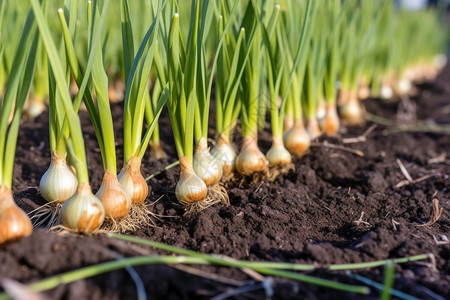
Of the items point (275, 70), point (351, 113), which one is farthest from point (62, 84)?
point (351, 113)

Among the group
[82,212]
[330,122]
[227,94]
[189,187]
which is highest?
[227,94]

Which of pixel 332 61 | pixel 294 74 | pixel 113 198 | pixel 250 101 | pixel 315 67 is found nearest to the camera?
pixel 113 198

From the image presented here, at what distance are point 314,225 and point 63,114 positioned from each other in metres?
0.98

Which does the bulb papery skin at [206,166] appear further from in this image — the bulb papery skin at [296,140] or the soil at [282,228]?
the bulb papery skin at [296,140]

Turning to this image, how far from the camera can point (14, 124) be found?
1.30m

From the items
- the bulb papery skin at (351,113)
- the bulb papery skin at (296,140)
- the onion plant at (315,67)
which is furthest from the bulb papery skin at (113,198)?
the bulb papery skin at (351,113)

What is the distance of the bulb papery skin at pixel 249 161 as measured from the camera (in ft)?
6.47

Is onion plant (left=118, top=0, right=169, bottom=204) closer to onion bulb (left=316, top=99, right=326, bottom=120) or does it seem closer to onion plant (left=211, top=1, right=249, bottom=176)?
onion plant (left=211, top=1, right=249, bottom=176)

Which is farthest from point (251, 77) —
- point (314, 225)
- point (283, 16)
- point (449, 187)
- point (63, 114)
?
point (449, 187)

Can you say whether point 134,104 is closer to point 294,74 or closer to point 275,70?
point 275,70

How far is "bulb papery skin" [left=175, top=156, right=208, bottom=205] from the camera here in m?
1.66

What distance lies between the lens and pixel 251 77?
1.96 metres

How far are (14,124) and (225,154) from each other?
0.92 m

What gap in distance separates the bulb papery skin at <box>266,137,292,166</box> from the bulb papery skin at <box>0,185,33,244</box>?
1174 millimetres
